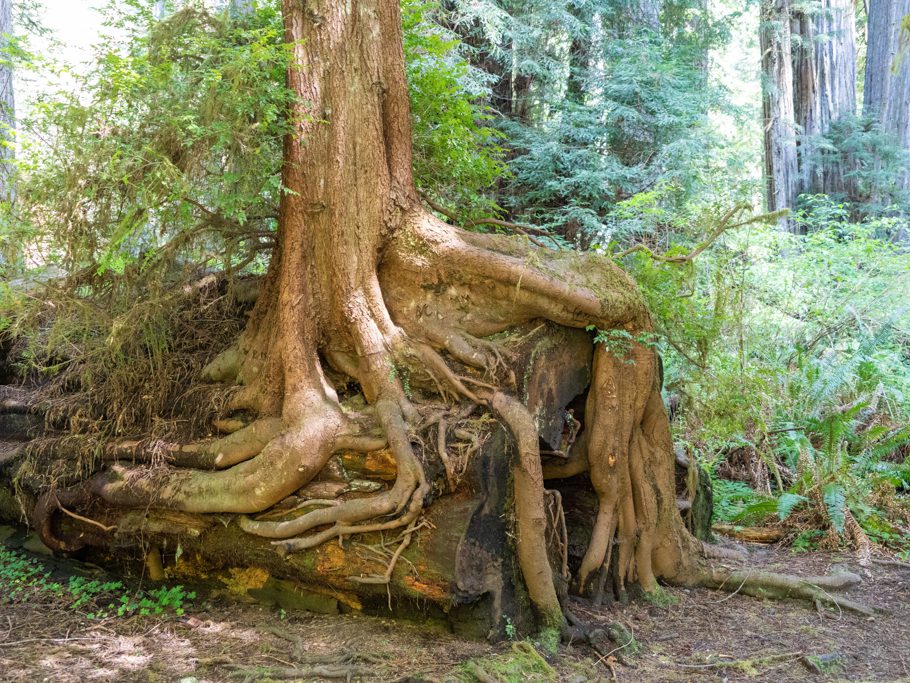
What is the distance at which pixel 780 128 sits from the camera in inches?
620

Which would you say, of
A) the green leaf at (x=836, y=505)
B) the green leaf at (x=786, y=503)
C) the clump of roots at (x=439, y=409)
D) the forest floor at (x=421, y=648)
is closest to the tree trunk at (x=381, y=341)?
the clump of roots at (x=439, y=409)

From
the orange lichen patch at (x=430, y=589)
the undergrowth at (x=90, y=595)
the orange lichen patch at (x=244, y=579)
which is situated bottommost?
the undergrowth at (x=90, y=595)

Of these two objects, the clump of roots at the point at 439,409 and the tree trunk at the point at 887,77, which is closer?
the clump of roots at the point at 439,409

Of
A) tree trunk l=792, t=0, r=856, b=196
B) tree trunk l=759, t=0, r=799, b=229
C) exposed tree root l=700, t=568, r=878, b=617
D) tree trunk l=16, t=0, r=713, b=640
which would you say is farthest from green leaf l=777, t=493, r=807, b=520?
tree trunk l=792, t=0, r=856, b=196

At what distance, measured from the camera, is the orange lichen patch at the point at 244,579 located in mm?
5494

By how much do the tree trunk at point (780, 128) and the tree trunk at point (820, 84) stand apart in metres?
0.26

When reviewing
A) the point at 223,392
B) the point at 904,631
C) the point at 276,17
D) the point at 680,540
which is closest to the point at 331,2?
the point at 276,17

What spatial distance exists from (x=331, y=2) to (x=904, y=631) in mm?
6688

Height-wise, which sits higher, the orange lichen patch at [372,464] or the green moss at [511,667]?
the orange lichen patch at [372,464]

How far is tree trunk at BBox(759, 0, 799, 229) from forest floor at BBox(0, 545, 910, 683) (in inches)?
474

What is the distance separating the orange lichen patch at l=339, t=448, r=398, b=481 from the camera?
5.12 meters

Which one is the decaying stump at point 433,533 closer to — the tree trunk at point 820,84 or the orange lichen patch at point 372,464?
the orange lichen patch at point 372,464

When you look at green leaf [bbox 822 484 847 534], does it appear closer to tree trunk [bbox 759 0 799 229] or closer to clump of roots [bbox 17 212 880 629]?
clump of roots [bbox 17 212 880 629]

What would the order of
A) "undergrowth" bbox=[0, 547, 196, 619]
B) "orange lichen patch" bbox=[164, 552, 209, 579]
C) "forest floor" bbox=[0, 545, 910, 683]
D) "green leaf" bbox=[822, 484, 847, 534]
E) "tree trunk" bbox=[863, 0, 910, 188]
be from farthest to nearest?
"tree trunk" bbox=[863, 0, 910, 188], "green leaf" bbox=[822, 484, 847, 534], "orange lichen patch" bbox=[164, 552, 209, 579], "undergrowth" bbox=[0, 547, 196, 619], "forest floor" bbox=[0, 545, 910, 683]
